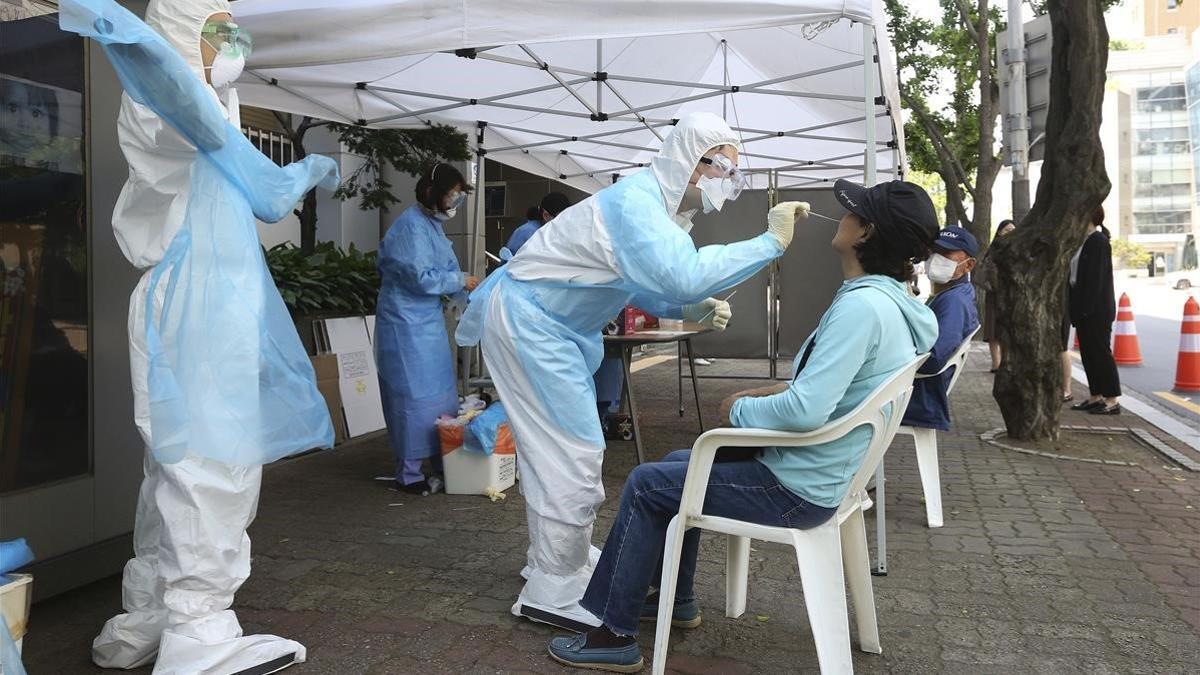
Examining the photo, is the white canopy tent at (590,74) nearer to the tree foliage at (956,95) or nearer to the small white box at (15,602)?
the small white box at (15,602)

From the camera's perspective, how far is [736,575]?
3053mm

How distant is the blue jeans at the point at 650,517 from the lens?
7.93ft

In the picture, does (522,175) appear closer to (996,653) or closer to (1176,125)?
(996,653)

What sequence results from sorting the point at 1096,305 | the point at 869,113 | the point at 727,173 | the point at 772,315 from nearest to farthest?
the point at 727,173
the point at 869,113
the point at 1096,305
the point at 772,315

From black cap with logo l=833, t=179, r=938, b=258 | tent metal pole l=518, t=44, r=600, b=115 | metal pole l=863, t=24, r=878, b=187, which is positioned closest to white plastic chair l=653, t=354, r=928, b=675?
black cap with logo l=833, t=179, r=938, b=258

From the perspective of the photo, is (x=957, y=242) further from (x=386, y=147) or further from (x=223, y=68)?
(x=386, y=147)

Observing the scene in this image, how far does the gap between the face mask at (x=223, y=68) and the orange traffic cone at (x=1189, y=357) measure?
9767mm

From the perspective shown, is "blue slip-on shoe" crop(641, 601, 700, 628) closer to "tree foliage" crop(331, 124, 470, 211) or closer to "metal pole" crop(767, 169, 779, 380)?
"tree foliage" crop(331, 124, 470, 211)

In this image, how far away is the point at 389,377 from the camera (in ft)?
16.4

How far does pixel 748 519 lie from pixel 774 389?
42cm

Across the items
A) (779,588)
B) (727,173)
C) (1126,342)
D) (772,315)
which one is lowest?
(779,588)

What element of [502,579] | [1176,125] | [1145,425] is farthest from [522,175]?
[1176,125]

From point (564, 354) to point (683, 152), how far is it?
0.76 metres

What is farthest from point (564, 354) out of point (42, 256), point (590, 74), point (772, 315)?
point (772, 315)
